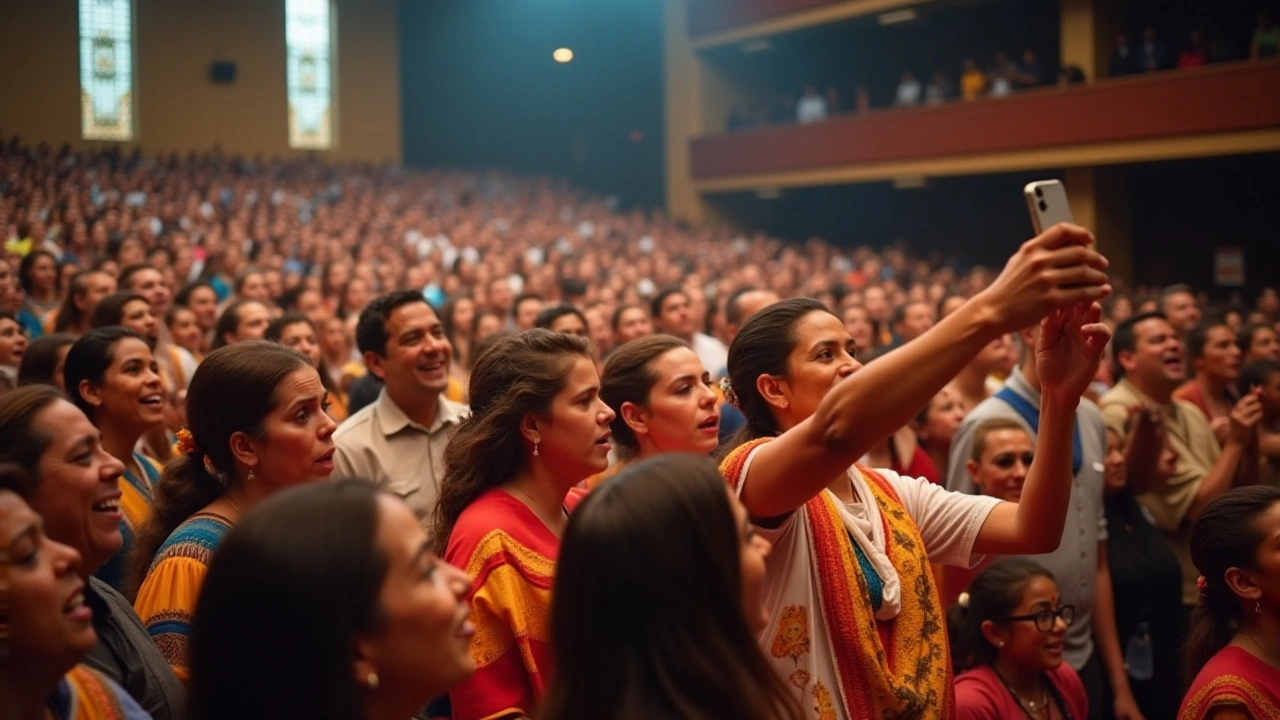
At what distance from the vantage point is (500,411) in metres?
2.61

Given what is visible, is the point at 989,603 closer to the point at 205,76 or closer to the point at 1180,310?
the point at 1180,310

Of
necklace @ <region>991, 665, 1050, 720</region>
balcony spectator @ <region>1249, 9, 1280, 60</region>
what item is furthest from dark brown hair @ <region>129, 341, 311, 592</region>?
balcony spectator @ <region>1249, 9, 1280, 60</region>

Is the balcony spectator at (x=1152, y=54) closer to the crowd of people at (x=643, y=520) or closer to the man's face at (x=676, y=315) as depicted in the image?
the crowd of people at (x=643, y=520)

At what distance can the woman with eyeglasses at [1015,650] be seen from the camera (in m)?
3.27

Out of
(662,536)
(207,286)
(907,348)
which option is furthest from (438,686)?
(207,286)

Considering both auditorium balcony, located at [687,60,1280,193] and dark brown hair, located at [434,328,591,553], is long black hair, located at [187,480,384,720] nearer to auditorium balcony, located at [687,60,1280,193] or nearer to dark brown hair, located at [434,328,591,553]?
dark brown hair, located at [434,328,591,553]

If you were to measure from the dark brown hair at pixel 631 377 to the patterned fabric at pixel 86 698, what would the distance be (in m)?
1.46

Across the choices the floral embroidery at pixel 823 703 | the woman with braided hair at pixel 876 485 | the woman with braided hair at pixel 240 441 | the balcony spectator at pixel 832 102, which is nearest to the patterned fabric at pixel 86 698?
the woman with braided hair at pixel 240 441

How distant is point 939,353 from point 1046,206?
303 mm

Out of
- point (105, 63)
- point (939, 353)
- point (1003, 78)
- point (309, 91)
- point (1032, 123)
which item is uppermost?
point (309, 91)

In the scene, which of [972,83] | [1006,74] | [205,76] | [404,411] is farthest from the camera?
[972,83]

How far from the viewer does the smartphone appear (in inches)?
67.6

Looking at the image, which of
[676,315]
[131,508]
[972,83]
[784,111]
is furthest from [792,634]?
[784,111]

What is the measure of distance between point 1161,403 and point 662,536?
384 centimetres
